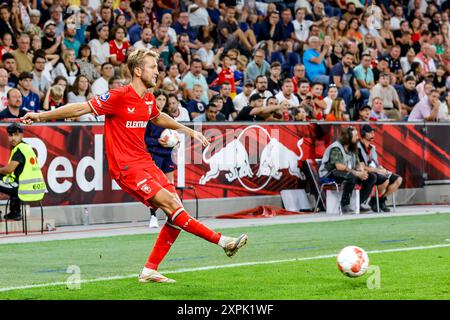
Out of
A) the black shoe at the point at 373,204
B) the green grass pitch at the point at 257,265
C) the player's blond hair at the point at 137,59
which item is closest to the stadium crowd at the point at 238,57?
the black shoe at the point at 373,204

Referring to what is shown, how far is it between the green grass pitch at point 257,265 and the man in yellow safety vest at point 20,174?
1.58 m

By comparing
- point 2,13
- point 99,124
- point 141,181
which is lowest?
point 141,181

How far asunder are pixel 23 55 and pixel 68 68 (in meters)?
1.05

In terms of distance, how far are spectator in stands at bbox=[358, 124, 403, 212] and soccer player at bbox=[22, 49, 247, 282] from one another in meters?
11.5

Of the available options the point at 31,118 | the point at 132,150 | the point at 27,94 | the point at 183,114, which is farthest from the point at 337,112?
the point at 31,118

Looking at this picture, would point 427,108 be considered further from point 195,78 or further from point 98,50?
point 98,50

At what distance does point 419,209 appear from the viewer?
22703 mm

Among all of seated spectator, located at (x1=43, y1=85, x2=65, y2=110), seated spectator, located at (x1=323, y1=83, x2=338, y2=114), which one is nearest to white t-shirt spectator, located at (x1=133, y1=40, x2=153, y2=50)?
seated spectator, located at (x1=43, y1=85, x2=65, y2=110)

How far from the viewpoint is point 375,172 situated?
2217 centimetres

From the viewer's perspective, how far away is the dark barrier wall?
747 inches

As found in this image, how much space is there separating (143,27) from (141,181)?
1441cm

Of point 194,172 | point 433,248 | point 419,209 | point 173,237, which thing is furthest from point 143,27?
point 173,237

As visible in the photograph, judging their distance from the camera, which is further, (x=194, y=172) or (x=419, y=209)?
(x=419, y=209)

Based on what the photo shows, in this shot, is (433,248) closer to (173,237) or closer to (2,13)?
(173,237)
